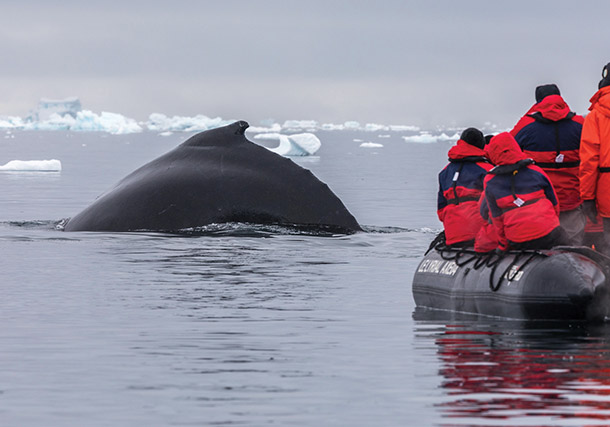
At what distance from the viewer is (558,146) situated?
12422 millimetres

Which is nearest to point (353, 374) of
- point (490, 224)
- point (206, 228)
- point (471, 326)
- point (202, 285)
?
point (471, 326)

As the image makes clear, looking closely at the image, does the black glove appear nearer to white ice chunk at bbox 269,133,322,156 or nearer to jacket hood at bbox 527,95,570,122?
jacket hood at bbox 527,95,570,122

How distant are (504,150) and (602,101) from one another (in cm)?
115

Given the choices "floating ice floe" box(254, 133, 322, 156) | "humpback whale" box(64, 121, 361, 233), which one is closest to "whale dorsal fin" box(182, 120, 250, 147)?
"humpback whale" box(64, 121, 361, 233)

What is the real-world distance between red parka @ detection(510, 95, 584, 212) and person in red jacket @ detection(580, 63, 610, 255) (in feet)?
1.67

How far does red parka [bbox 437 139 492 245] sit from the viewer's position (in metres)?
12.7

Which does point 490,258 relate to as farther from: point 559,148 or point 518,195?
point 559,148

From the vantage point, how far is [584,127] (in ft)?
39.2

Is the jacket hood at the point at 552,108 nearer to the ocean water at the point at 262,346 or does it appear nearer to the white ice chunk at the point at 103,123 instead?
the ocean water at the point at 262,346

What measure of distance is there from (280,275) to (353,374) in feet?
21.1

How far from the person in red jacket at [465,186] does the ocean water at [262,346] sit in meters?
0.99

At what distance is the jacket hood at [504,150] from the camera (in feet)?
38.2

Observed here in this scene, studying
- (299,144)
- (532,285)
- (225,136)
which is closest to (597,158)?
(532,285)

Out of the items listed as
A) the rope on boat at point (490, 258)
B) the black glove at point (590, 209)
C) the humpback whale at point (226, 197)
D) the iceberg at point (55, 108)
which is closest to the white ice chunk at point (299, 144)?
the humpback whale at point (226, 197)
